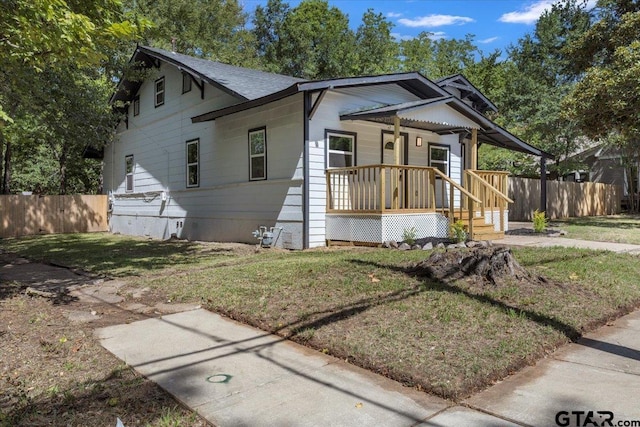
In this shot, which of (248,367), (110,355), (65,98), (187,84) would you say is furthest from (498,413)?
(187,84)

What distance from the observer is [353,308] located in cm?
495

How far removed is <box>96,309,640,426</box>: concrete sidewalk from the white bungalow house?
5894 mm

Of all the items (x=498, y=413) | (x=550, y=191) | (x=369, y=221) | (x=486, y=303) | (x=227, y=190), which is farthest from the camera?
(x=550, y=191)

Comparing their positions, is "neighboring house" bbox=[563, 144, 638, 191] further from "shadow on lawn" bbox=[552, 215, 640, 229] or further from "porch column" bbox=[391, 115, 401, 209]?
"porch column" bbox=[391, 115, 401, 209]

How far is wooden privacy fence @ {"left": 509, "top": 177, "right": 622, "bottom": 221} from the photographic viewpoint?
20.0 metres

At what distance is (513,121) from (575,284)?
22742 mm

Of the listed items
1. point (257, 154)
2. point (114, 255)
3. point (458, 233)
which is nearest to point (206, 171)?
point (257, 154)

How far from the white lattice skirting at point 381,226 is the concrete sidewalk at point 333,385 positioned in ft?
17.9

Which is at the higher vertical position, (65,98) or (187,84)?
(187,84)

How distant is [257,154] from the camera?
39.1 ft

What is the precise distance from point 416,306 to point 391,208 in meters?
5.24

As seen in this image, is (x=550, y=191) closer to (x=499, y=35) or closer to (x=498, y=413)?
(x=499, y=35)

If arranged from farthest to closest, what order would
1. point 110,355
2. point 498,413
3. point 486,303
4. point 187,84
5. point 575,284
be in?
point 187,84, point 575,284, point 486,303, point 110,355, point 498,413

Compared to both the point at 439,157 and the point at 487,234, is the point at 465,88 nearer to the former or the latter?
the point at 439,157
